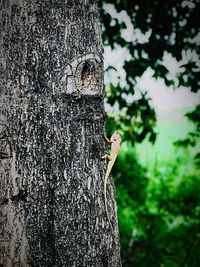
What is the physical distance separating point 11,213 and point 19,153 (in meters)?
0.23

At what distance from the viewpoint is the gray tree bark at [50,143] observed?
1259 mm

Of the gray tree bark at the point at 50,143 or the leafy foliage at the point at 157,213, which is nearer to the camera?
the gray tree bark at the point at 50,143

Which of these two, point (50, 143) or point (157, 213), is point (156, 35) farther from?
point (157, 213)

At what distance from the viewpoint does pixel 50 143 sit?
1.29m

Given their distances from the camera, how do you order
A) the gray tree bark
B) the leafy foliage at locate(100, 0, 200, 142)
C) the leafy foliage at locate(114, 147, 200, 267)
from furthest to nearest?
the leafy foliage at locate(114, 147, 200, 267) < the leafy foliage at locate(100, 0, 200, 142) < the gray tree bark

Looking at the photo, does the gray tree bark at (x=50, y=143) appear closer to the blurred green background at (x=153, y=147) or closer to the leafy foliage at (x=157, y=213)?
the blurred green background at (x=153, y=147)

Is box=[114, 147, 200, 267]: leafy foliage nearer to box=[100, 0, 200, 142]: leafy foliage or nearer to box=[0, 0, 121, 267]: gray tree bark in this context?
box=[100, 0, 200, 142]: leafy foliage

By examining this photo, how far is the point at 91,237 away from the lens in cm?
128

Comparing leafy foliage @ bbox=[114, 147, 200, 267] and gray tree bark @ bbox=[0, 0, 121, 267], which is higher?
leafy foliage @ bbox=[114, 147, 200, 267]

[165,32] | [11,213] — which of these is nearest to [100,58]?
[11,213]

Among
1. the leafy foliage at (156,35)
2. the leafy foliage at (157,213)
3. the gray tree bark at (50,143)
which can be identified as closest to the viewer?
the gray tree bark at (50,143)

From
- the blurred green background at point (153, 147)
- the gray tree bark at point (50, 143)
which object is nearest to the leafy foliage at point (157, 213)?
the blurred green background at point (153, 147)

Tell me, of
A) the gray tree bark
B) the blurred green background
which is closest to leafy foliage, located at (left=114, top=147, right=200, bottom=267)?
the blurred green background

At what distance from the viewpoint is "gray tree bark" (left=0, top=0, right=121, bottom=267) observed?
49.6 inches
